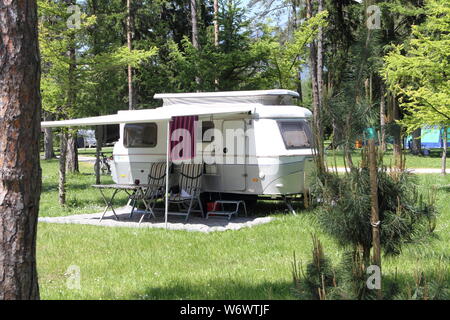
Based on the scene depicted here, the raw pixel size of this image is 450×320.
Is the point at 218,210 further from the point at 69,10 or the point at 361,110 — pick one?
the point at 361,110

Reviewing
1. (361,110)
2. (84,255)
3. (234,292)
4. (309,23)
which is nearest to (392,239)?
(361,110)

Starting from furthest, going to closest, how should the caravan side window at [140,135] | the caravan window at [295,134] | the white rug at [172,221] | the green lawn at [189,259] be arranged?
the caravan side window at [140,135] → the caravan window at [295,134] → the white rug at [172,221] → the green lawn at [189,259]

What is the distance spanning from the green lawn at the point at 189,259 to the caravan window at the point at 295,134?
152 cm

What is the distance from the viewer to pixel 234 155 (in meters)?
10.9

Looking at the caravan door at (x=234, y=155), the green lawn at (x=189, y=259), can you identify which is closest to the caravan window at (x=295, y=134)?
the caravan door at (x=234, y=155)

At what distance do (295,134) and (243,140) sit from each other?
1.12 meters

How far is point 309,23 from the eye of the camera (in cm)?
1686

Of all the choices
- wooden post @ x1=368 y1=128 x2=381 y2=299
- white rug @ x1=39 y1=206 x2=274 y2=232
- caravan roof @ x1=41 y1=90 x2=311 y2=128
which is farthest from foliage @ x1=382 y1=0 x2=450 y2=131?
wooden post @ x1=368 y1=128 x2=381 y2=299

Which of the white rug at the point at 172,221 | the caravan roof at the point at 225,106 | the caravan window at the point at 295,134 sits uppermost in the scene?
the caravan roof at the point at 225,106

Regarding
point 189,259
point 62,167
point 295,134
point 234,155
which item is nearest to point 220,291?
point 189,259

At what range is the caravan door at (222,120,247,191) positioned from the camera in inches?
426

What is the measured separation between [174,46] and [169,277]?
14.3 meters

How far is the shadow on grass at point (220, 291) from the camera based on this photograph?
199 inches

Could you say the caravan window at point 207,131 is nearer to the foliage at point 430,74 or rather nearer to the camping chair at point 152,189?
the camping chair at point 152,189
